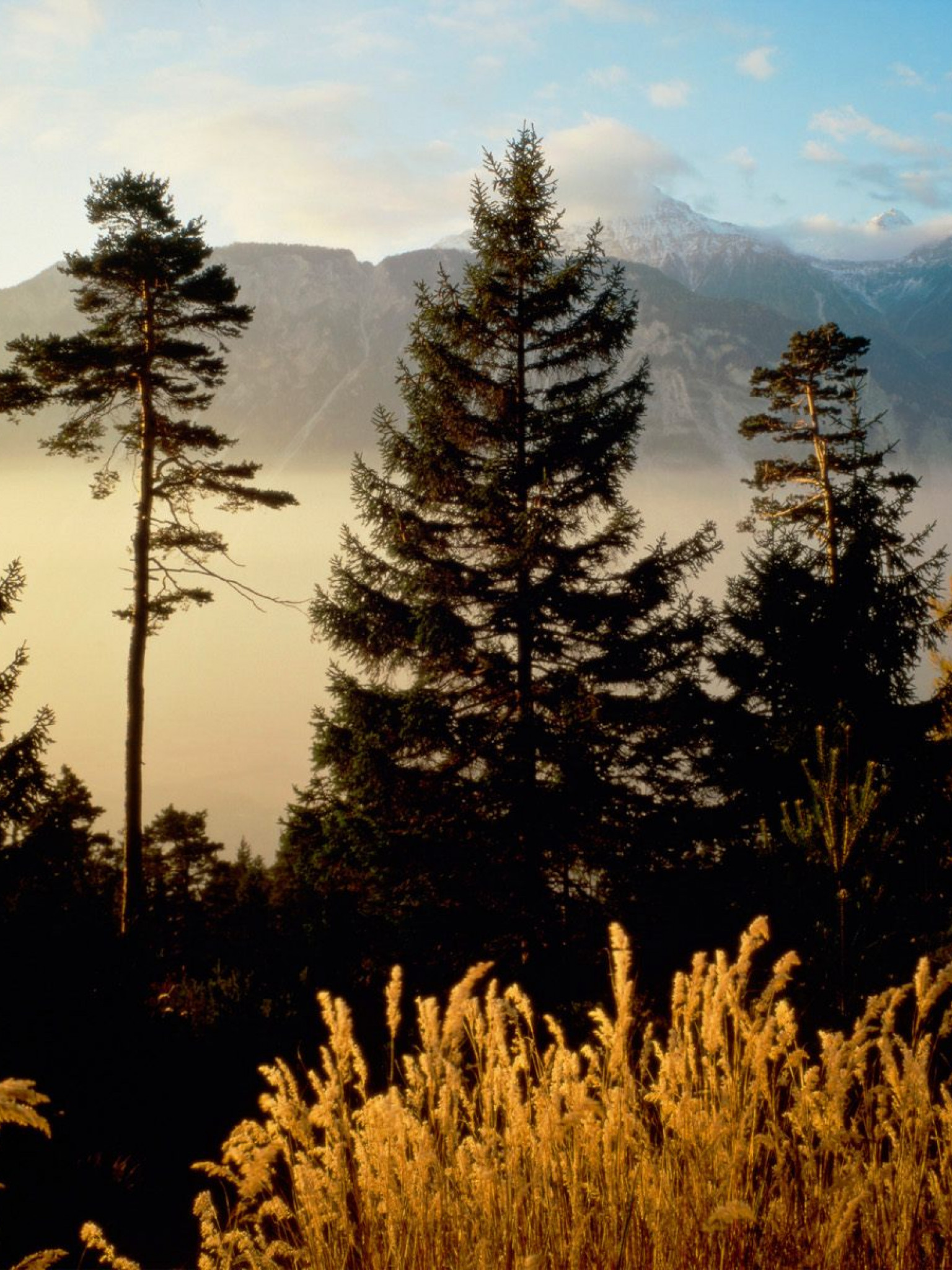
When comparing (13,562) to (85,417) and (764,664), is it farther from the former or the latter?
(764,664)

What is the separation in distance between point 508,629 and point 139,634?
5.88 m

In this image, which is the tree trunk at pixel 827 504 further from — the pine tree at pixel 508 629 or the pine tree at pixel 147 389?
the pine tree at pixel 147 389

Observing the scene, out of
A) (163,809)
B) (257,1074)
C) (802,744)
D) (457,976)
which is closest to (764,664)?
(802,744)

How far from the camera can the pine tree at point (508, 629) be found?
11.9 m

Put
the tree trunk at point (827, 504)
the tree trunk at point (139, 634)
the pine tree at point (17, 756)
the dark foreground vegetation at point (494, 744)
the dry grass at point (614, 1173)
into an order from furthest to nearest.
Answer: the tree trunk at point (827, 504)
the tree trunk at point (139, 634)
the pine tree at point (17, 756)
the dark foreground vegetation at point (494, 744)
the dry grass at point (614, 1173)

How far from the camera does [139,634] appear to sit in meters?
13.4

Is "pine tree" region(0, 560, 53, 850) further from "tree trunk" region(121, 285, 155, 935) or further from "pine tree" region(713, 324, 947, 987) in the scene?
"pine tree" region(713, 324, 947, 987)

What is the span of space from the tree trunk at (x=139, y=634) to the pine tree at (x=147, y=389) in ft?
0.07

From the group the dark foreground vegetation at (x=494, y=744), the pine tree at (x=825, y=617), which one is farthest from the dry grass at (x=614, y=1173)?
the pine tree at (x=825, y=617)

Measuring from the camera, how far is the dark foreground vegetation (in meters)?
6.85

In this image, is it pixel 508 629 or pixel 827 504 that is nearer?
pixel 508 629

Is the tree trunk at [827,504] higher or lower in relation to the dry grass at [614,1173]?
higher

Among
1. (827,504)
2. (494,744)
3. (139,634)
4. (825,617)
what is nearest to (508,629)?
(494,744)

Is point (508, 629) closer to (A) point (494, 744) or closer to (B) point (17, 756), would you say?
(A) point (494, 744)
